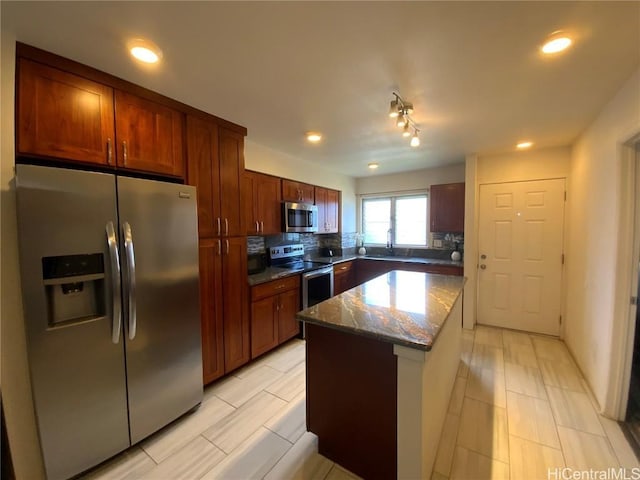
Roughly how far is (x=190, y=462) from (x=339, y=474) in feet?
2.98

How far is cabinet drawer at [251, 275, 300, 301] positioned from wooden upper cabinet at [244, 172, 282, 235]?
24.0 inches

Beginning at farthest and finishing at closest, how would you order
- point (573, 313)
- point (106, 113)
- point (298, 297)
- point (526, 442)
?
point (298, 297) → point (573, 313) → point (526, 442) → point (106, 113)

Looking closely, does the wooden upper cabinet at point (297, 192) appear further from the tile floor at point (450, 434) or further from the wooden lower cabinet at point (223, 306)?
the tile floor at point (450, 434)

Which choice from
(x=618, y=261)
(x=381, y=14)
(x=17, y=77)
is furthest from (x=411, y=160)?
(x=17, y=77)

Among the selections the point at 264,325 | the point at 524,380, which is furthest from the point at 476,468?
the point at 264,325

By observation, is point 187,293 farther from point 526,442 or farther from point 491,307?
point 491,307

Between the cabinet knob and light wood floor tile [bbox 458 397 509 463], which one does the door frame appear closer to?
light wood floor tile [bbox 458 397 509 463]

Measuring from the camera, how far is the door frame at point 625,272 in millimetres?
1776

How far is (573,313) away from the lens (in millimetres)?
2834

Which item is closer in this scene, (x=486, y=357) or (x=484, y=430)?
(x=484, y=430)

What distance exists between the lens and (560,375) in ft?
8.05

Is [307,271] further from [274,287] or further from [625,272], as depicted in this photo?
[625,272]

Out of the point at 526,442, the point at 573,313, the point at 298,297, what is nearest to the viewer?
the point at 526,442

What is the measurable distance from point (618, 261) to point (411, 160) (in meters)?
2.46
